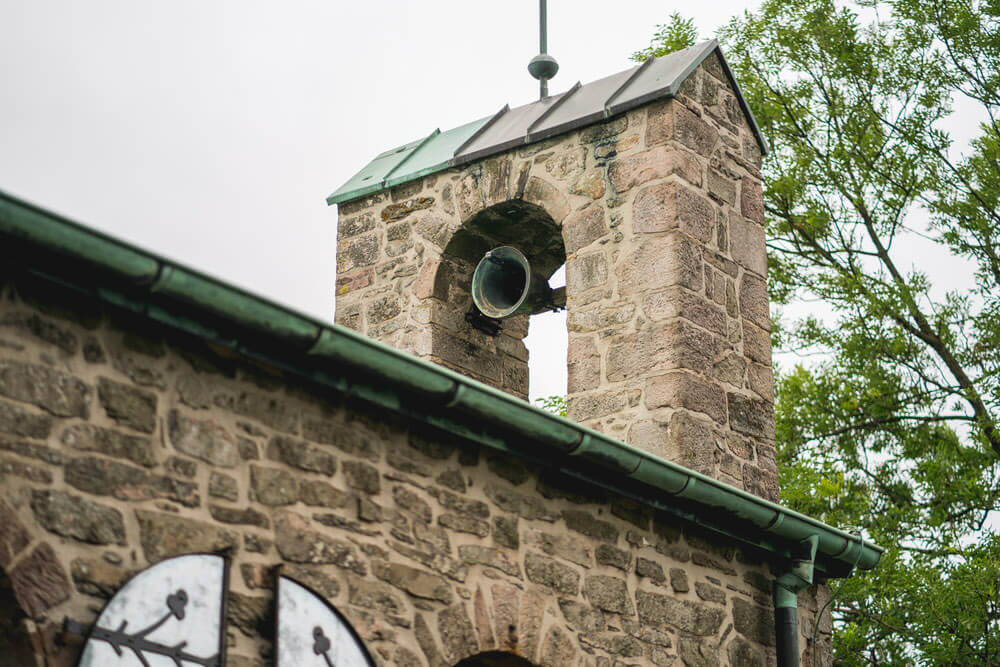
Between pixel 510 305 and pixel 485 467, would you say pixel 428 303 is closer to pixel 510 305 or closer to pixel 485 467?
pixel 510 305

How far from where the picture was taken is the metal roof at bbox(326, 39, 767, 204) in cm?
754

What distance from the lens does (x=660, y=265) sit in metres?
7.07

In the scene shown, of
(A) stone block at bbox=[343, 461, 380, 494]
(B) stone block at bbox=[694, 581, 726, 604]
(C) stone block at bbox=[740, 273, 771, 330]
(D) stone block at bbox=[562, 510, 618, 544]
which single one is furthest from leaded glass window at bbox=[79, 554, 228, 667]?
(C) stone block at bbox=[740, 273, 771, 330]

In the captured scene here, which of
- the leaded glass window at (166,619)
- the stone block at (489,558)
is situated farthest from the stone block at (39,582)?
the stone block at (489,558)

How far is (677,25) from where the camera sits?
41.5 feet

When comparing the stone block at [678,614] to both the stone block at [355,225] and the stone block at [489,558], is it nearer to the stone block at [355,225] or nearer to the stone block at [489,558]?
the stone block at [489,558]

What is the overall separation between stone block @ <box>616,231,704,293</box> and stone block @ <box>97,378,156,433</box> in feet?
10.7

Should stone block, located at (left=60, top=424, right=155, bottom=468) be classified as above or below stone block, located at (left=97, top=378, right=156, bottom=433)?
below

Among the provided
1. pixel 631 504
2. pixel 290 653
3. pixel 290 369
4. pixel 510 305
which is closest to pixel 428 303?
pixel 510 305

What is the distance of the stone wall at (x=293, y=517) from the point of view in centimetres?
403

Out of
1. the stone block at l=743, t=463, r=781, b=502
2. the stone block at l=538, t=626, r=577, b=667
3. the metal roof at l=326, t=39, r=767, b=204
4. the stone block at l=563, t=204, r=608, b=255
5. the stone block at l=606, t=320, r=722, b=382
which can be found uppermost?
the metal roof at l=326, t=39, r=767, b=204

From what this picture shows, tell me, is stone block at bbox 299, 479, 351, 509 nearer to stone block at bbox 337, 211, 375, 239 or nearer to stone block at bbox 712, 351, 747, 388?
stone block at bbox 712, 351, 747, 388

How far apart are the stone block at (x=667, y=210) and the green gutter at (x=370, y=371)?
163cm

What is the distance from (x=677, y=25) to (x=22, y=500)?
31.8 feet
